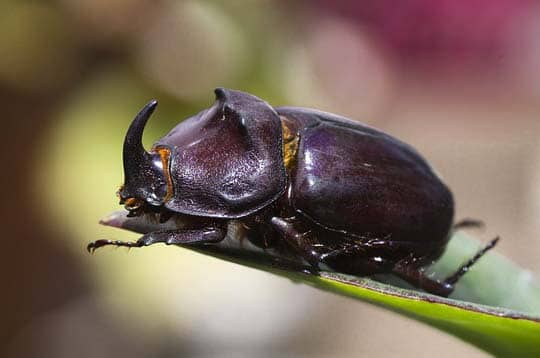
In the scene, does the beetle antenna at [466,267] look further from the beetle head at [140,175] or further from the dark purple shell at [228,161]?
the beetle head at [140,175]

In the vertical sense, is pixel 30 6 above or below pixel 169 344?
above

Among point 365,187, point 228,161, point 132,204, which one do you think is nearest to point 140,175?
point 132,204

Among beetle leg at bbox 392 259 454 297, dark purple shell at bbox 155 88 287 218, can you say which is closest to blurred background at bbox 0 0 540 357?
dark purple shell at bbox 155 88 287 218

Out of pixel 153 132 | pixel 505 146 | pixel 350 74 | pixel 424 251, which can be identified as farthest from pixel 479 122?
pixel 424 251

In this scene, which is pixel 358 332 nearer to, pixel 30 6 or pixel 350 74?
pixel 350 74

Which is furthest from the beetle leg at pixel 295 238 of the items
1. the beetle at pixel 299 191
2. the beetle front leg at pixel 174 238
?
the beetle front leg at pixel 174 238
